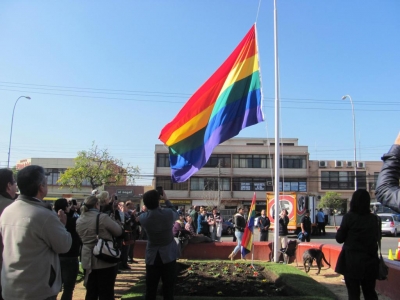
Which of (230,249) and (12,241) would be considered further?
(230,249)

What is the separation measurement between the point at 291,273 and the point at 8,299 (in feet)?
22.6

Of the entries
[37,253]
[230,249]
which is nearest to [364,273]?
[37,253]

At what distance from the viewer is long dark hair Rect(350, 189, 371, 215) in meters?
5.11

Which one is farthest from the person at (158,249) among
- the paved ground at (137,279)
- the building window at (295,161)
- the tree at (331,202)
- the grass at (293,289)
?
the building window at (295,161)

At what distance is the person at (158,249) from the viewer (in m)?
5.45

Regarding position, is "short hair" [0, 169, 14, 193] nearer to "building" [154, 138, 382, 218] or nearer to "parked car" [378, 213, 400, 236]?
"parked car" [378, 213, 400, 236]

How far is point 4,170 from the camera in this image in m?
4.16

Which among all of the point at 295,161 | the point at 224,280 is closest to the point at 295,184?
the point at 295,161

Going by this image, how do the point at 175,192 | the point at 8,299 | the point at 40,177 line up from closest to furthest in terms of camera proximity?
1. the point at 8,299
2. the point at 40,177
3. the point at 175,192

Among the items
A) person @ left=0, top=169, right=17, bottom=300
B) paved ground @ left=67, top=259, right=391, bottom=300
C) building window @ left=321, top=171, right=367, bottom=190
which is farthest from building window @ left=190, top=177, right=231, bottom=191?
person @ left=0, top=169, right=17, bottom=300

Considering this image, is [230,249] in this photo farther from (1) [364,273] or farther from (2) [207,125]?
(1) [364,273]

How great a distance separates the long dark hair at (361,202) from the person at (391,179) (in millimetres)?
3006

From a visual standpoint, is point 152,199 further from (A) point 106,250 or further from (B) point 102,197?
(A) point 106,250

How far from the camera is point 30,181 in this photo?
3395 mm
